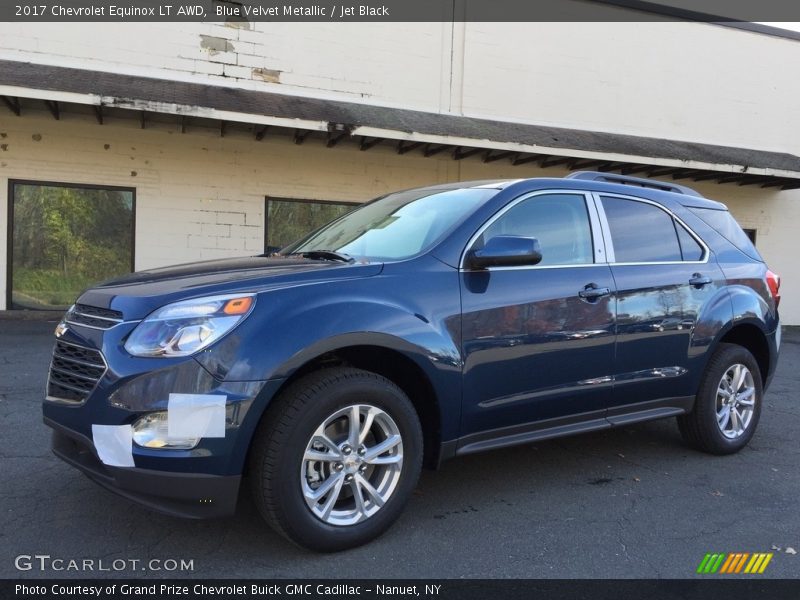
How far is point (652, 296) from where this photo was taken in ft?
13.5

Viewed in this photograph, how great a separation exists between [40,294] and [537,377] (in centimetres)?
919

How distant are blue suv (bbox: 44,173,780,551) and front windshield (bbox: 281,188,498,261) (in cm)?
2

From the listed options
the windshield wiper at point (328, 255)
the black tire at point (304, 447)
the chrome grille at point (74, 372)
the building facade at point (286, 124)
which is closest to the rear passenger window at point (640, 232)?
the windshield wiper at point (328, 255)

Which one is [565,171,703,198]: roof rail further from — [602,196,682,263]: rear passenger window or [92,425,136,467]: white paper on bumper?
[92,425,136,467]: white paper on bumper

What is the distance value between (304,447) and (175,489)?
542 millimetres

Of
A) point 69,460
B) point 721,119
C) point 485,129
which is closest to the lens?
point 69,460

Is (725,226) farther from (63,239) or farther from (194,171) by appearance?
(63,239)

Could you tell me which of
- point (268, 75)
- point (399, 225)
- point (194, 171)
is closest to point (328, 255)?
point (399, 225)

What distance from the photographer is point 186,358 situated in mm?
2666

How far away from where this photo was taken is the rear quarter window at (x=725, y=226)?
478 cm

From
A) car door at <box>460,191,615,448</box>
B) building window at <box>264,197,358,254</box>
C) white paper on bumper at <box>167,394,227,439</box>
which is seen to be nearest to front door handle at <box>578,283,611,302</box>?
car door at <box>460,191,615,448</box>

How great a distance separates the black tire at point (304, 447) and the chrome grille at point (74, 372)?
29.5 inches

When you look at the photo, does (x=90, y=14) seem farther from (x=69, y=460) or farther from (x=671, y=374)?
(x=671, y=374)

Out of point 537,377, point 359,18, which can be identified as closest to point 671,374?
point 537,377
